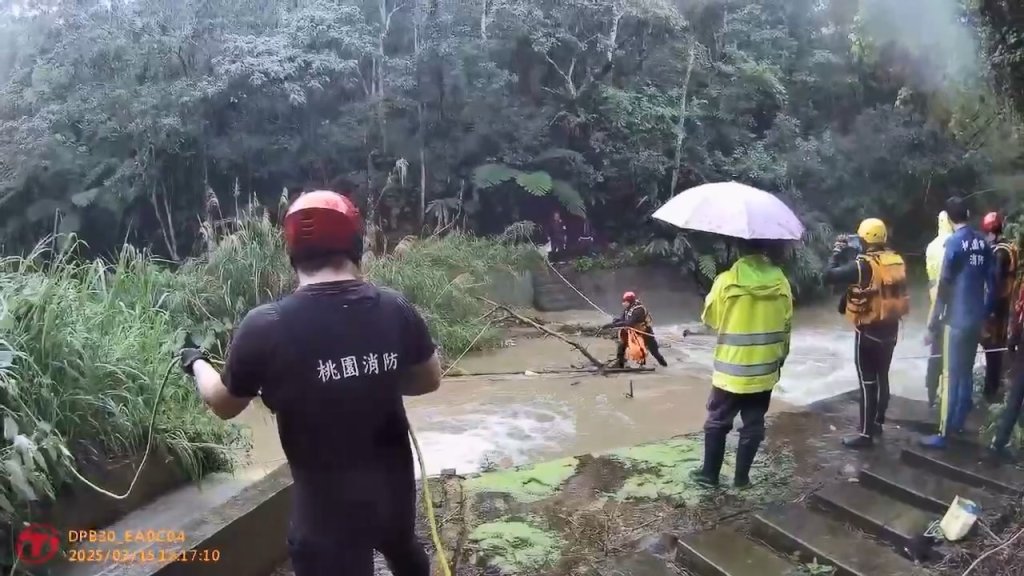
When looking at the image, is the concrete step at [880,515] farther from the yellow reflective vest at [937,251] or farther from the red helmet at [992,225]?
the red helmet at [992,225]

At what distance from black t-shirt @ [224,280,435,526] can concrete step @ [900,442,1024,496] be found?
3154 mm

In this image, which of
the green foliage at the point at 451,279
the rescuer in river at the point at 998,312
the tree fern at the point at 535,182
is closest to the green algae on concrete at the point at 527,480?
the rescuer in river at the point at 998,312

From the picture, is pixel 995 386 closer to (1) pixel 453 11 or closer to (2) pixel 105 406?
(2) pixel 105 406

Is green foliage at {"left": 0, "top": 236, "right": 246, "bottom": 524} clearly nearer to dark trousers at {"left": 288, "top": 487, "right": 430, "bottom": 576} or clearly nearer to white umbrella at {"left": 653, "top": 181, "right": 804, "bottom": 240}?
dark trousers at {"left": 288, "top": 487, "right": 430, "bottom": 576}

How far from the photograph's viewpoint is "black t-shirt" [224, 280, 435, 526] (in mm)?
1783

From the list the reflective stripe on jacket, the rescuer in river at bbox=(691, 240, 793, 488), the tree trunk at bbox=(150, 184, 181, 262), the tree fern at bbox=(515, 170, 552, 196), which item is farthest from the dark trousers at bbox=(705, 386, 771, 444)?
the tree trunk at bbox=(150, 184, 181, 262)

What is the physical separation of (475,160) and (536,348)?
643cm

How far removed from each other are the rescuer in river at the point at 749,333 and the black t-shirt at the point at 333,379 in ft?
7.47

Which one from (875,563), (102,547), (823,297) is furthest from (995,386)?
(823,297)

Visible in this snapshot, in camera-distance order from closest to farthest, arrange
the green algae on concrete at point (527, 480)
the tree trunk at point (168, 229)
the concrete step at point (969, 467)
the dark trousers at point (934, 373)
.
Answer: the concrete step at point (969, 467) → the green algae on concrete at point (527, 480) → the dark trousers at point (934, 373) → the tree trunk at point (168, 229)

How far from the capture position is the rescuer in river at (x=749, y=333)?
12.5ft

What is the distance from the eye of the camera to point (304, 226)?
1851 millimetres

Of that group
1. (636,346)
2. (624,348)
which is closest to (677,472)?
(636,346)

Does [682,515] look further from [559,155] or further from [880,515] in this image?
[559,155]
